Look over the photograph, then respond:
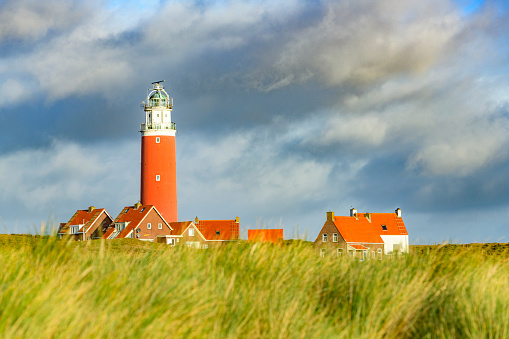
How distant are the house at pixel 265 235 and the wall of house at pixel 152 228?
34.6 meters

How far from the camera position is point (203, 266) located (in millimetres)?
7066

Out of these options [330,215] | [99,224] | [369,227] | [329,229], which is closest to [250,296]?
[330,215]

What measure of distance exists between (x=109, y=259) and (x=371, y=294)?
9.86 ft

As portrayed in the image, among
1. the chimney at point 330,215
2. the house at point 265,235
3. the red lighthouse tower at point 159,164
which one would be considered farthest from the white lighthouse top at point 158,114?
the house at point 265,235

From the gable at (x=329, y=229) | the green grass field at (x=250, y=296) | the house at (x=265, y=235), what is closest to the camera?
the green grass field at (x=250, y=296)

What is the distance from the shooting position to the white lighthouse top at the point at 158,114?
149 ft

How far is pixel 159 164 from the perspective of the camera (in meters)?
44.1

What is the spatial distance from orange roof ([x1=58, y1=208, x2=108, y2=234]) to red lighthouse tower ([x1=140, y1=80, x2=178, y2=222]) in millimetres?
6344

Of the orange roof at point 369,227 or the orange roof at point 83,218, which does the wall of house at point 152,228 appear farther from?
the orange roof at point 369,227

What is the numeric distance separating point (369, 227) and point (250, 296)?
38.1m

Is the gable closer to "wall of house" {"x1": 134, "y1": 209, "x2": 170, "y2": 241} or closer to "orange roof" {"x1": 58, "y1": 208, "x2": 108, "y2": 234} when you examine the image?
"wall of house" {"x1": 134, "y1": 209, "x2": 170, "y2": 241}

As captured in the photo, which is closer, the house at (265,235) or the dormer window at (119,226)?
the house at (265,235)

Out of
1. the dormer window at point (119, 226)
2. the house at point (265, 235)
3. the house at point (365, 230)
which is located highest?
the dormer window at point (119, 226)

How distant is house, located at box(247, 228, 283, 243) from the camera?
8390mm
